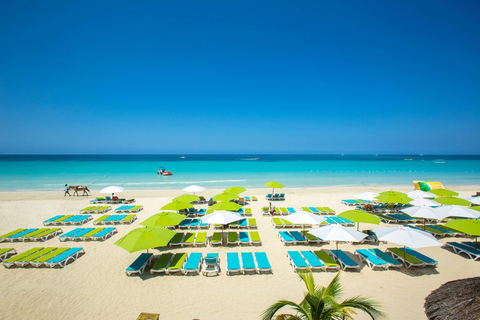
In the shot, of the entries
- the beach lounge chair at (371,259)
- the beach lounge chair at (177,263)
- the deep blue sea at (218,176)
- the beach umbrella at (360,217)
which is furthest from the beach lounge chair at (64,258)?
the deep blue sea at (218,176)

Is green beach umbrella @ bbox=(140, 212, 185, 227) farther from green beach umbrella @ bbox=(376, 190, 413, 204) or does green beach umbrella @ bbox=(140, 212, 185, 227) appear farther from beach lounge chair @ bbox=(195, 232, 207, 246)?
green beach umbrella @ bbox=(376, 190, 413, 204)

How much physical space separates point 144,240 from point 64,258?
3.65m

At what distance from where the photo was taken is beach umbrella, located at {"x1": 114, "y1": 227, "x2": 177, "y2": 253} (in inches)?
259

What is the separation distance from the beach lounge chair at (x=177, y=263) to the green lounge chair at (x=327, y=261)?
16.3 ft

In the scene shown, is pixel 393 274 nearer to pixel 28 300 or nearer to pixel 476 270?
pixel 476 270

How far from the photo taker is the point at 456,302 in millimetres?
3518

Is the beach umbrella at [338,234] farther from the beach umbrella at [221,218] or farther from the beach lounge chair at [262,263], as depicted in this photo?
the beach umbrella at [221,218]

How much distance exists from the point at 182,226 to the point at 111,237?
3.33 meters

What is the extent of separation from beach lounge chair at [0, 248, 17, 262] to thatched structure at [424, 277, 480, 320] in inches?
523

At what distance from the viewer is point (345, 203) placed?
1620cm

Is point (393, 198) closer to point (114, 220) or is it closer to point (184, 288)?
point (184, 288)

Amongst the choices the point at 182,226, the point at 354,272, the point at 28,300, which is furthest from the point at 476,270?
the point at 28,300

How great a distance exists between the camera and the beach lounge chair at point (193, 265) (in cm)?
712

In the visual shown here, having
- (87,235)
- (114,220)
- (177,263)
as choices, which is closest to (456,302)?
(177,263)
